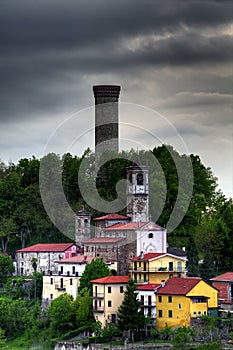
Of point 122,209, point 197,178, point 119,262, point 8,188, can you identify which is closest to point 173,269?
point 119,262

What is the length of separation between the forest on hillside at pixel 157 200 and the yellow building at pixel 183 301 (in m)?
8.54

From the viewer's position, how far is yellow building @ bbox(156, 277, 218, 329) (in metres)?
75.4

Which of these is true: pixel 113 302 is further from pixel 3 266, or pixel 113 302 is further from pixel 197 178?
pixel 197 178

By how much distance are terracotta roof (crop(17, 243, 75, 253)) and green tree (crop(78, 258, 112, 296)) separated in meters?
8.50

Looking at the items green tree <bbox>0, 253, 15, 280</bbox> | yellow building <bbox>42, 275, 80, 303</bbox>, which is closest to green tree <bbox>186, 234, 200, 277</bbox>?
yellow building <bbox>42, 275, 80, 303</bbox>

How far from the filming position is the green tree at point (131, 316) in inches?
2923

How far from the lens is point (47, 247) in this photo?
302ft

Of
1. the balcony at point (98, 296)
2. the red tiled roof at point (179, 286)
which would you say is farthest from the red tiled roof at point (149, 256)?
the balcony at point (98, 296)

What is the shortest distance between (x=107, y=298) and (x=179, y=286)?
459 cm

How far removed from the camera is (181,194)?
9469cm

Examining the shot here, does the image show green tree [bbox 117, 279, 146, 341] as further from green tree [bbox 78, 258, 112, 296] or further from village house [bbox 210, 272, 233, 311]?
village house [bbox 210, 272, 233, 311]

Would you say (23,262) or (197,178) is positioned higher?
(197,178)

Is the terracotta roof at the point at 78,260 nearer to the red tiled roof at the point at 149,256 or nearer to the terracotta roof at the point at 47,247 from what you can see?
the terracotta roof at the point at 47,247

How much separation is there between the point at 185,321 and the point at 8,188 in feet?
104
